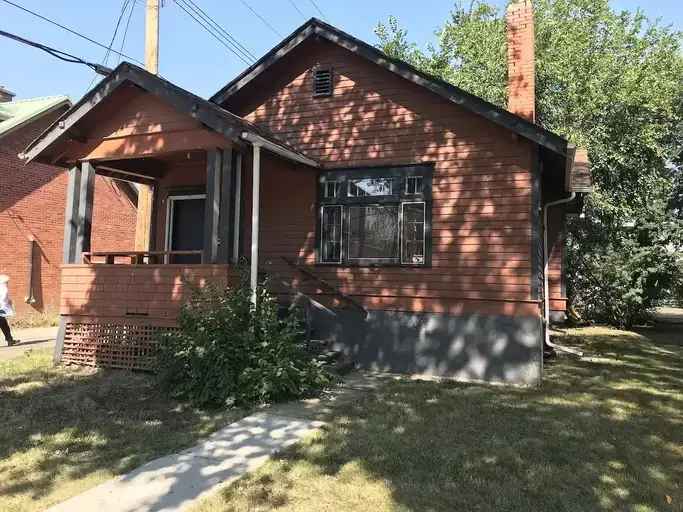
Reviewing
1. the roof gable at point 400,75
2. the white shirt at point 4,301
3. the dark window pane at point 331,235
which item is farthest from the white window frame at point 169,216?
the white shirt at point 4,301

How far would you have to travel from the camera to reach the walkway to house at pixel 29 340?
10.6 meters

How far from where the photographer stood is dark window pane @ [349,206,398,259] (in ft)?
30.1

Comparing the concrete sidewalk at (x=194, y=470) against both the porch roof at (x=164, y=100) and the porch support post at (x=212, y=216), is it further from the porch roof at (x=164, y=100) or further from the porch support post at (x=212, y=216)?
the porch roof at (x=164, y=100)

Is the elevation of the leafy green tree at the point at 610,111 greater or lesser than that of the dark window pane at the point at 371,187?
greater

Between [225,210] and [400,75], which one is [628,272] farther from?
[225,210]

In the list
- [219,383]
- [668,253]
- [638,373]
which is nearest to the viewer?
[219,383]

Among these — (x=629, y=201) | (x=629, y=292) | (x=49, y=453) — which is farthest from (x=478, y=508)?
(x=629, y=201)

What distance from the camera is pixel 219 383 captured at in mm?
6590

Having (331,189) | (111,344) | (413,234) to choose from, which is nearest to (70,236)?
(111,344)

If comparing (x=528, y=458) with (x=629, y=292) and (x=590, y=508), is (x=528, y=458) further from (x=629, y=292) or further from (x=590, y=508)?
(x=629, y=292)

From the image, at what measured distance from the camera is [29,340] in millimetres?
12812

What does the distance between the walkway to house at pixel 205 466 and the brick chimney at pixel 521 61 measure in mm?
6299

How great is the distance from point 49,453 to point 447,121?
7.16 meters

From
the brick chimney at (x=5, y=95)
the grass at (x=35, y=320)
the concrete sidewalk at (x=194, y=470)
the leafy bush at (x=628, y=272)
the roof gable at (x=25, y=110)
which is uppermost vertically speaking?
the brick chimney at (x=5, y=95)
